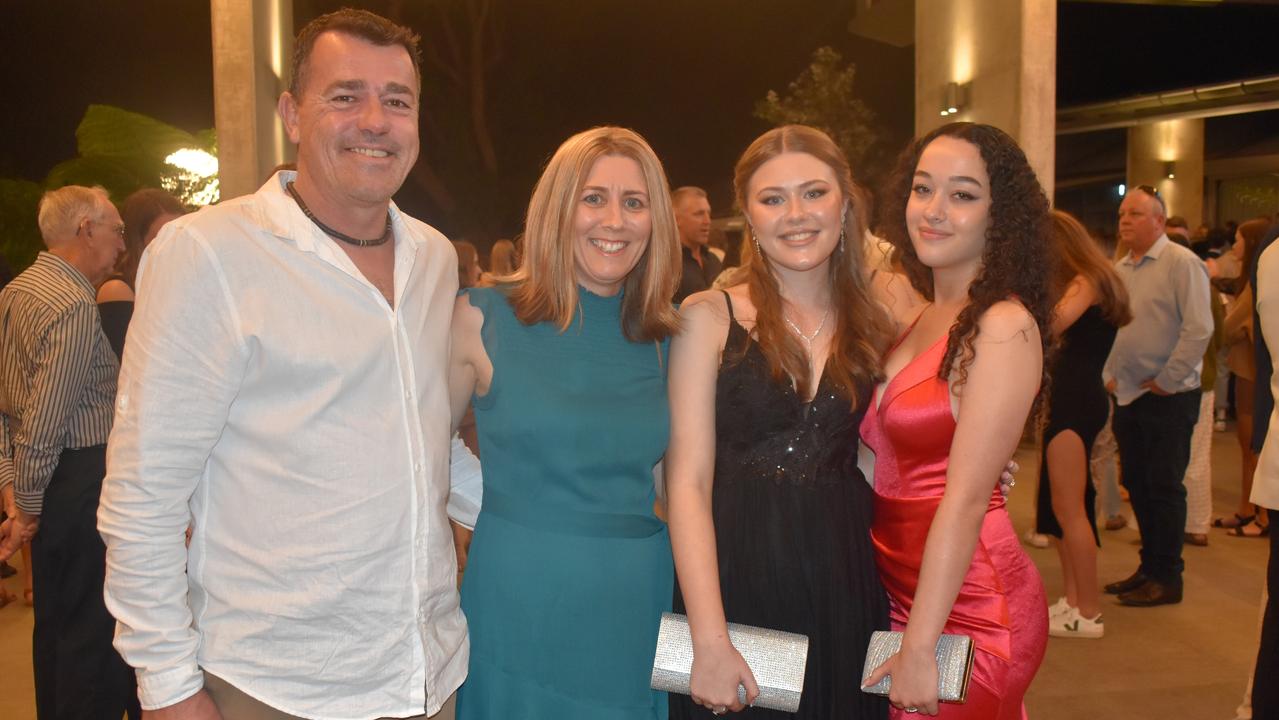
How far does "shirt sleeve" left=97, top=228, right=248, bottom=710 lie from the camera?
149 cm

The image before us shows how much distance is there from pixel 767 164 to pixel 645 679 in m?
1.19

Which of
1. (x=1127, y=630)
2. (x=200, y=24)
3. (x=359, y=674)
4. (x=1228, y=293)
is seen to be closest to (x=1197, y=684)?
(x=1127, y=630)

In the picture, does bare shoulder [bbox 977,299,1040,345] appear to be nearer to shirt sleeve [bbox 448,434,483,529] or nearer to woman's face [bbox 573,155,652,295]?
woman's face [bbox 573,155,652,295]

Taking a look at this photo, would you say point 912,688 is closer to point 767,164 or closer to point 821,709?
point 821,709

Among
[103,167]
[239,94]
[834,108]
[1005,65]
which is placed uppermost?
[834,108]

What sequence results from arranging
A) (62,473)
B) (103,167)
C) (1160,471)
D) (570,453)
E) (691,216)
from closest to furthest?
1. (570,453)
2. (62,473)
3. (1160,471)
4. (691,216)
5. (103,167)

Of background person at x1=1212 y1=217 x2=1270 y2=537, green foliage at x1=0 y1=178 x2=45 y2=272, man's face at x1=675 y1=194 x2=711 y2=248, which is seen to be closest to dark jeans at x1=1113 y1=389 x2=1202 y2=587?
background person at x1=1212 y1=217 x2=1270 y2=537

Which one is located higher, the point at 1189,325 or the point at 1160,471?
the point at 1189,325

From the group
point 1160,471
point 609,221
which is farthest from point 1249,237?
A: point 609,221

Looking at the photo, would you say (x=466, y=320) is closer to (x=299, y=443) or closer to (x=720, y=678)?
(x=299, y=443)

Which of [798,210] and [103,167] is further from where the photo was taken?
[103,167]

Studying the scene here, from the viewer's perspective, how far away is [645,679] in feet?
7.00

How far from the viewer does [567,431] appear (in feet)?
6.78

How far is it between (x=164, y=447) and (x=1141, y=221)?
522cm
